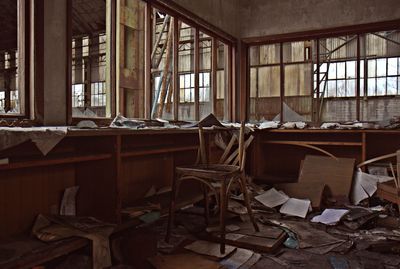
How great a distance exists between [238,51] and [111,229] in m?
3.91

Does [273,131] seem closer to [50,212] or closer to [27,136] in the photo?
[50,212]

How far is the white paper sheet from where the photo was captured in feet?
12.6

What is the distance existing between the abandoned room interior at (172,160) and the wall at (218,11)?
1.2 inches

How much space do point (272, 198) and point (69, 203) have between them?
2.40m

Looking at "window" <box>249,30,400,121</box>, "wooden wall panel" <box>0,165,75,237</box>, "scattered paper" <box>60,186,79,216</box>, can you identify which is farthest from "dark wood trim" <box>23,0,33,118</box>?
"window" <box>249,30,400,121</box>

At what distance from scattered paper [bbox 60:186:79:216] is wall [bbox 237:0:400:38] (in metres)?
3.83

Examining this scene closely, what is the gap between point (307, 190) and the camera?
4.09 m

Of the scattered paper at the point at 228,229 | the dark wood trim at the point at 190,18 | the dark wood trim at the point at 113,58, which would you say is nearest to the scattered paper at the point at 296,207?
the scattered paper at the point at 228,229

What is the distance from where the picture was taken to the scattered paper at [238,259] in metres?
2.31

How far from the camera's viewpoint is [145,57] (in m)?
3.39

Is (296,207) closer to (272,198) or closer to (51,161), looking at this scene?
(272,198)

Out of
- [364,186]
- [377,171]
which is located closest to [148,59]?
[364,186]

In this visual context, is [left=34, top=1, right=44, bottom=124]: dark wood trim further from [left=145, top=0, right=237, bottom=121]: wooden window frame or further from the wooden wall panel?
[left=145, top=0, right=237, bottom=121]: wooden window frame

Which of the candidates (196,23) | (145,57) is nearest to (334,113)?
(196,23)
